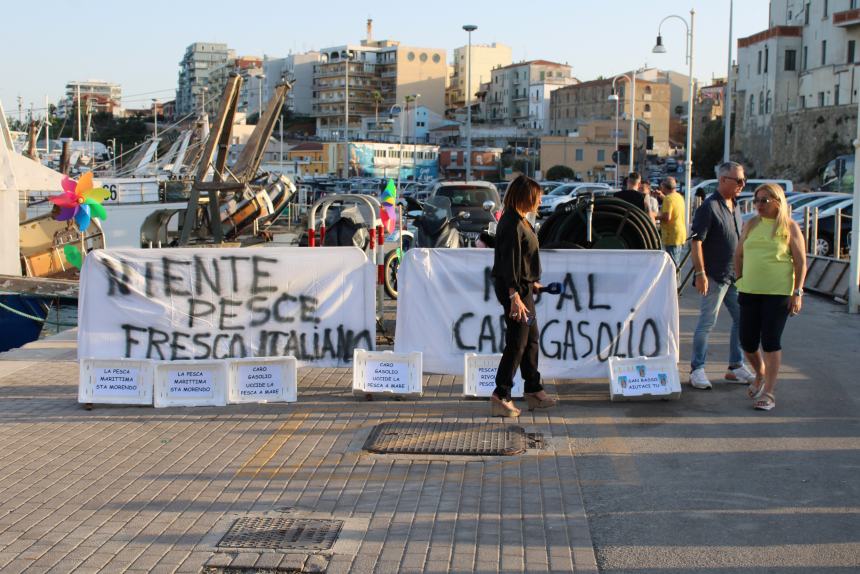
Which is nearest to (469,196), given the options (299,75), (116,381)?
(116,381)

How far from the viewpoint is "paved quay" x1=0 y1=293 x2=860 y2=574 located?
17.0 ft

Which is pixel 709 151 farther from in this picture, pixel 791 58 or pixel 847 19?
pixel 847 19

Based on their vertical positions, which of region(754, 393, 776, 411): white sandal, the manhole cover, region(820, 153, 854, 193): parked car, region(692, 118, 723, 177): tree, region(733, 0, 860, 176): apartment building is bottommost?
the manhole cover

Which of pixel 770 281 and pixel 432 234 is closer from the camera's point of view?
pixel 770 281

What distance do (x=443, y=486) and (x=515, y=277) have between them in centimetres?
204

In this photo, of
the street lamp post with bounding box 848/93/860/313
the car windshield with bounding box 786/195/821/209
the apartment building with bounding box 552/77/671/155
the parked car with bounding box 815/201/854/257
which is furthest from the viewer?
the apartment building with bounding box 552/77/671/155

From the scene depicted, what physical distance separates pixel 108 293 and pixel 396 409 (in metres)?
2.90

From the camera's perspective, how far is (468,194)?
1966cm

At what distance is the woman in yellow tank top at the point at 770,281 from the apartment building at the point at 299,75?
568 feet

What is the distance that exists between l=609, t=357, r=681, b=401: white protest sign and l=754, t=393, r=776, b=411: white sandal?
0.68 meters

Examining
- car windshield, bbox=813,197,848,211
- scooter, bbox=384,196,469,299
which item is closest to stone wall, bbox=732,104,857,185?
car windshield, bbox=813,197,848,211

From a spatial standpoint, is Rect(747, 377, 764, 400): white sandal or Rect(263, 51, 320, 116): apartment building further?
Rect(263, 51, 320, 116): apartment building

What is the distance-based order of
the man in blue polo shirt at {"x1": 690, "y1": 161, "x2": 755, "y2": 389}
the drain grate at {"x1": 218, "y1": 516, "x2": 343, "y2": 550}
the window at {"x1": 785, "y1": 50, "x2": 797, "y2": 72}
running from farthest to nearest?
the window at {"x1": 785, "y1": 50, "x2": 797, "y2": 72}
the man in blue polo shirt at {"x1": 690, "y1": 161, "x2": 755, "y2": 389}
the drain grate at {"x1": 218, "y1": 516, "x2": 343, "y2": 550}

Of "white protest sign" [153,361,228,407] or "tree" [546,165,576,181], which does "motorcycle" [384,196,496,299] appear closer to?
"white protest sign" [153,361,228,407]
